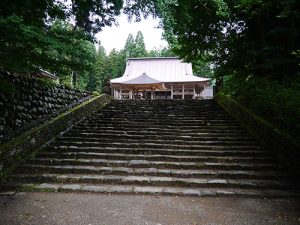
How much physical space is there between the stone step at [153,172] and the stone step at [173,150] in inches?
34.2

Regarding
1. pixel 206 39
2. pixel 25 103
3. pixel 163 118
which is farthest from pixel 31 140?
pixel 206 39

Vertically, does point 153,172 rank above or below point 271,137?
below

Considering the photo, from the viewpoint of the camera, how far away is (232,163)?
20.1 ft

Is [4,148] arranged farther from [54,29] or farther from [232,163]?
[232,163]

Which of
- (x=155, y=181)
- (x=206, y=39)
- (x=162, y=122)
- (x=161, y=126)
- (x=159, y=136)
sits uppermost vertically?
(x=206, y=39)

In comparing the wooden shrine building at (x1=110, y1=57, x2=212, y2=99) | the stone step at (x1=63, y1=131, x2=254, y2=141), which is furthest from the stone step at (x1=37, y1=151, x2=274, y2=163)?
the wooden shrine building at (x1=110, y1=57, x2=212, y2=99)

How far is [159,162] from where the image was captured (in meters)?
6.18

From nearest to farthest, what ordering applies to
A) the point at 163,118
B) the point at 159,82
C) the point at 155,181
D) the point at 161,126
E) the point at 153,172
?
the point at 155,181, the point at 153,172, the point at 161,126, the point at 163,118, the point at 159,82

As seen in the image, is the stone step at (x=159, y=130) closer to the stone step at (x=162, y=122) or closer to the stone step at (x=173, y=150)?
the stone step at (x=162, y=122)

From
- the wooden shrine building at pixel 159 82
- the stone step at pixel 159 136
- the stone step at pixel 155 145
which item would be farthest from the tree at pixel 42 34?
the wooden shrine building at pixel 159 82

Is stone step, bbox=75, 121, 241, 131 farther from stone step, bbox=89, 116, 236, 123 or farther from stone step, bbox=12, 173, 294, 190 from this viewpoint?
stone step, bbox=12, 173, 294, 190

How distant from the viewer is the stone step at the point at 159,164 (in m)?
5.96

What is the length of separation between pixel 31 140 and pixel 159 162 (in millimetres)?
3100

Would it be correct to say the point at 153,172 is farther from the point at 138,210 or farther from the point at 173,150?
the point at 138,210
